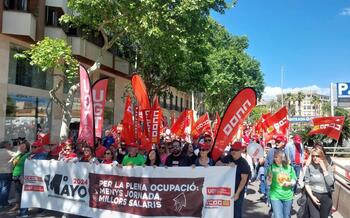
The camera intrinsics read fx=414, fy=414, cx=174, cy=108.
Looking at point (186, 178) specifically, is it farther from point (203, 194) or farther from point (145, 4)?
point (145, 4)

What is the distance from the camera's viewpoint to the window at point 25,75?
18344 millimetres

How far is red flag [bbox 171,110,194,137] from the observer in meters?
17.5

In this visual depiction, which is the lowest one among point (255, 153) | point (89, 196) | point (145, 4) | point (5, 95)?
point (89, 196)

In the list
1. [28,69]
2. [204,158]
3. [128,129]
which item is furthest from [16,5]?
[204,158]

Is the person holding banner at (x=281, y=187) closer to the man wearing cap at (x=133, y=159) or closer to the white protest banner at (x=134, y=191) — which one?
the white protest banner at (x=134, y=191)

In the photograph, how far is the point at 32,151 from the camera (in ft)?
30.5

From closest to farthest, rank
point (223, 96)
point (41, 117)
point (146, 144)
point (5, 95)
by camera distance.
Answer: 1. point (146, 144)
2. point (5, 95)
3. point (41, 117)
4. point (223, 96)

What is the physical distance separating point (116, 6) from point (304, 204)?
10137 mm

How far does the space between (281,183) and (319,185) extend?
0.58m

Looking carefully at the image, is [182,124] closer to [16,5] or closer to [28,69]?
[28,69]

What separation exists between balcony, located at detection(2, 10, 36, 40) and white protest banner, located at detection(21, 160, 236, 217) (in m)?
10.6

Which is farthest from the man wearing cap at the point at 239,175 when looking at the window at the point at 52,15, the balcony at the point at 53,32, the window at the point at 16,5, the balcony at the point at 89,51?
the window at the point at 52,15

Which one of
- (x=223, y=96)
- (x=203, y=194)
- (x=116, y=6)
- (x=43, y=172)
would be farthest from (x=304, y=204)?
(x=223, y=96)

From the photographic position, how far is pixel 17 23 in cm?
1728
